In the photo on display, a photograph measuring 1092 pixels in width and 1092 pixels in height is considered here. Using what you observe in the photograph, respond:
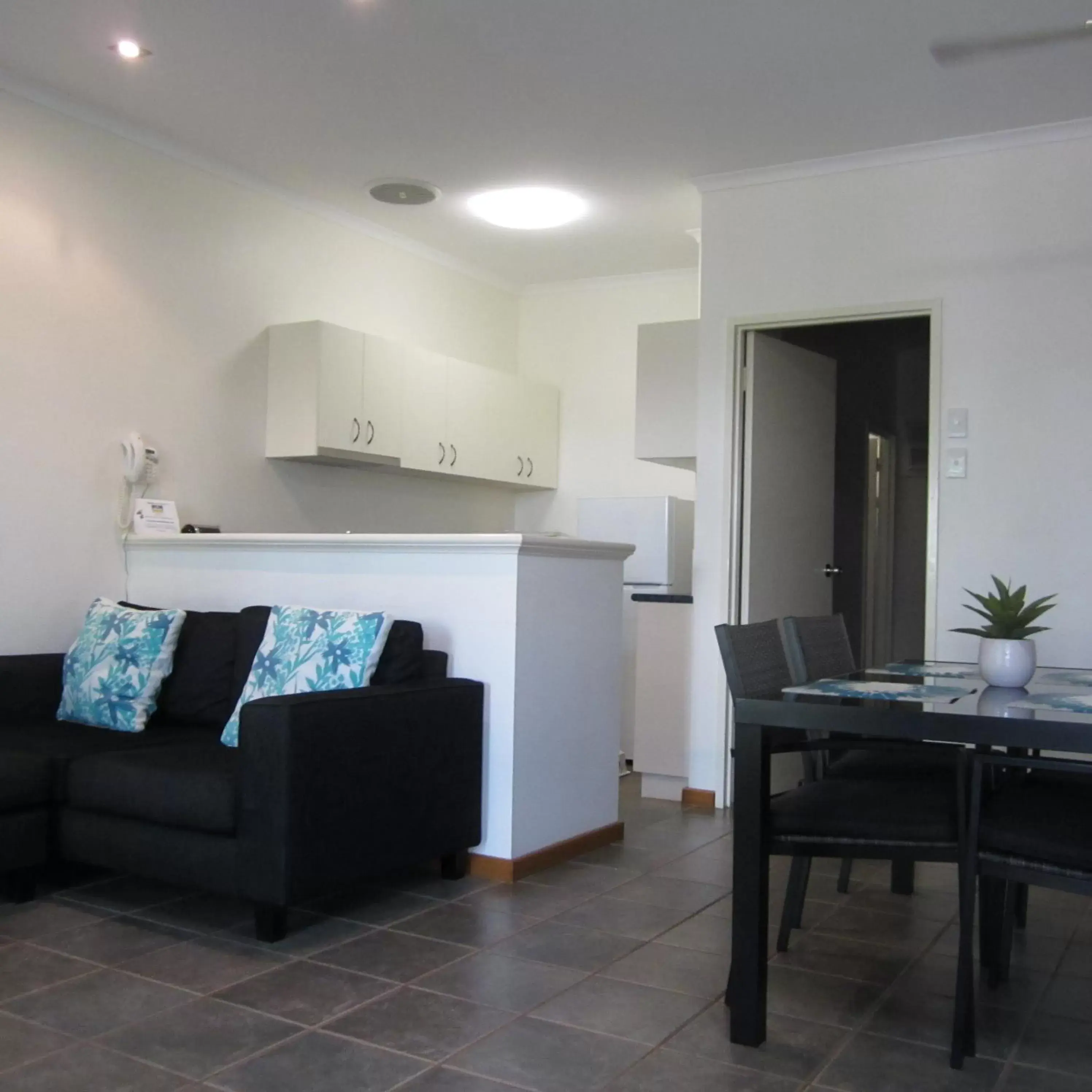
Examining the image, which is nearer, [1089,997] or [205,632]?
[1089,997]

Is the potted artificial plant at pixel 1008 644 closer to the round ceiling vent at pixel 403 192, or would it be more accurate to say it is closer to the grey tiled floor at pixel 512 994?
the grey tiled floor at pixel 512 994

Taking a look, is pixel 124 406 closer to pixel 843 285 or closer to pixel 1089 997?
pixel 843 285

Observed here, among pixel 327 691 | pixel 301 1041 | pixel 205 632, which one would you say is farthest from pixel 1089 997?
pixel 205 632

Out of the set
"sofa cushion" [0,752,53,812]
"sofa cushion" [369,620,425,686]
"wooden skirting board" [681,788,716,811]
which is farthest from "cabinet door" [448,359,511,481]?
"sofa cushion" [0,752,53,812]

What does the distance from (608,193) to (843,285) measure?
113 cm

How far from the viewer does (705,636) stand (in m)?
4.80

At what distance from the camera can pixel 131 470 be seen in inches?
174

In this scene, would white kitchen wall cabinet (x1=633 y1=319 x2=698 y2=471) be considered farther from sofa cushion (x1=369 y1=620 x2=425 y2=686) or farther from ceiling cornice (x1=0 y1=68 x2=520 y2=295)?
sofa cushion (x1=369 y1=620 x2=425 y2=686)

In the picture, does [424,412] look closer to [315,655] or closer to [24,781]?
[315,655]

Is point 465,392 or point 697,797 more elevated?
point 465,392

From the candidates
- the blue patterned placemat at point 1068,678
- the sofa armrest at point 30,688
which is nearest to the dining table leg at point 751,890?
the blue patterned placemat at point 1068,678

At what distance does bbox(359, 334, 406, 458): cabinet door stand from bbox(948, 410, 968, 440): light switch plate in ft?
8.28

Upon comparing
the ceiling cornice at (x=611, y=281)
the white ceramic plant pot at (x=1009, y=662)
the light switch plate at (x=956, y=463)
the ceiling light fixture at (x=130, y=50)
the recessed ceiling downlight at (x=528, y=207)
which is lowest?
the white ceramic plant pot at (x=1009, y=662)

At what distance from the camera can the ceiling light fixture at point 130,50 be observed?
369cm
